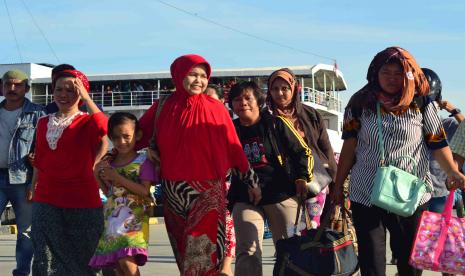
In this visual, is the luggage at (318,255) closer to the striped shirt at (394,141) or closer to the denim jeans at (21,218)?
the striped shirt at (394,141)

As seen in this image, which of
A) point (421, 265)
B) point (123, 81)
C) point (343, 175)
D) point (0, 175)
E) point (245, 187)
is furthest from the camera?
point (123, 81)

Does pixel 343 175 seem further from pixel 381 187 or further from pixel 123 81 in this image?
pixel 123 81

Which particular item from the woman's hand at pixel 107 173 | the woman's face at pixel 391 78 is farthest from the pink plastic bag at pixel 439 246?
the woman's hand at pixel 107 173

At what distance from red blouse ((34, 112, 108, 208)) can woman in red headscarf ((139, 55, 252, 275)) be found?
0.77 metres

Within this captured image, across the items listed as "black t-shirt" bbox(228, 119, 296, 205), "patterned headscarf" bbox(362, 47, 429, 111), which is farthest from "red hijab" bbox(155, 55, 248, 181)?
"patterned headscarf" bbox(362, 47, 429, 111)

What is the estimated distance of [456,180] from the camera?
18.7ft

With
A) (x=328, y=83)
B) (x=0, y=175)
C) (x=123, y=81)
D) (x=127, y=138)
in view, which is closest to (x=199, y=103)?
(x=127, y=138)

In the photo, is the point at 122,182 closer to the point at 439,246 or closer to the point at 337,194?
the point at 337,194

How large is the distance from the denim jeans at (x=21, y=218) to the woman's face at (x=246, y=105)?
7.66ft

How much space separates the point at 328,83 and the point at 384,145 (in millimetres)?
53831

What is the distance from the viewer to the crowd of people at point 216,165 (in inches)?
225

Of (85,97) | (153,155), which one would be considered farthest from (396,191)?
(85,97)

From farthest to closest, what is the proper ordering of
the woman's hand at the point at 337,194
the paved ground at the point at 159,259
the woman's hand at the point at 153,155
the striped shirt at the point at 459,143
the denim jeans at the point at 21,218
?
the paved ground at the point at 159,259, the denim jeans at the point at 21,218, the striped shirt at the point at 459,143, the woman's hand at the point at 153,155, the woman's hand at the point at 337,194

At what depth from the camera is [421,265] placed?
5.50 meters
